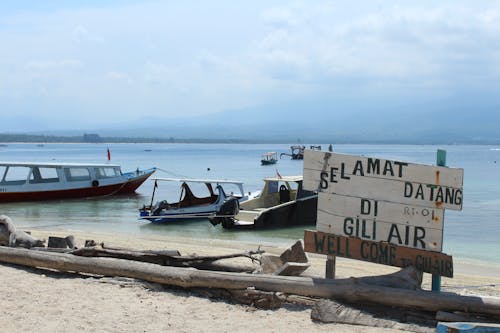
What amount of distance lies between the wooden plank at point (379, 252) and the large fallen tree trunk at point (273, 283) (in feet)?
1.43

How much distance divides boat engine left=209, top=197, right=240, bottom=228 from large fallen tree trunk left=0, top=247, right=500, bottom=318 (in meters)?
12.9

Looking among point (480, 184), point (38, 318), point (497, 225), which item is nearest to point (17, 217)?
point (497, 225)

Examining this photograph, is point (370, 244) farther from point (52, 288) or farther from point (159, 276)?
point (52, 288)

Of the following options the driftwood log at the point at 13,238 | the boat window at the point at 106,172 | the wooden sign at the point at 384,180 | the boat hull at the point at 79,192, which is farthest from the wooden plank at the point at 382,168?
the boat window at the point at 106,172

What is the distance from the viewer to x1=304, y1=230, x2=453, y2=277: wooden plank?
7082 mm

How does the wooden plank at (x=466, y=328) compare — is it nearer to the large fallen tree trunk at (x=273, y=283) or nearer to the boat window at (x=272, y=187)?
the large fallen tree trunk at (x=273, y=283)

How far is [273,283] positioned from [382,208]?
149 cm

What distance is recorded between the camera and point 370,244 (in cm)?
741

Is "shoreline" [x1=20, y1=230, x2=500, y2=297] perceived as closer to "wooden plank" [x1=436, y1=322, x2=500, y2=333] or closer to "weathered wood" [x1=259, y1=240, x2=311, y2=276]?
"weathered wood" [x1=259, y1=240, x2=311, y2=276]

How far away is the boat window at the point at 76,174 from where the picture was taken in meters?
32.9

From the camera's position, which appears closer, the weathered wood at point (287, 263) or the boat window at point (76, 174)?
the weathered wood at point (287, 263)

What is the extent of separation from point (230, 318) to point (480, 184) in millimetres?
46601

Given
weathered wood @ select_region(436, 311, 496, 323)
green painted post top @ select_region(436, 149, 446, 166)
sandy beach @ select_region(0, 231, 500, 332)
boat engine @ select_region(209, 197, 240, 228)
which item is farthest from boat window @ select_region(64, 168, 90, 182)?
weathered wood @ select_region(436, 311, 496, 323)

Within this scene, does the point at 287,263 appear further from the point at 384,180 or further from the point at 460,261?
the point at 460,261
